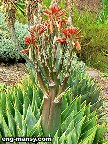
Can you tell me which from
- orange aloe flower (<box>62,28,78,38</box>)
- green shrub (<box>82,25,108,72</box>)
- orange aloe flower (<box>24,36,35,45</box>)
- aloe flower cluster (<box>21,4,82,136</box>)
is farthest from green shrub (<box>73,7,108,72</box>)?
orange aloe flower (<box>62,28,78,38</box>)

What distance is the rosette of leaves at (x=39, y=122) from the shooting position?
350cm

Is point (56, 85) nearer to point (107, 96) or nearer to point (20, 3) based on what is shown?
point (107, 96)

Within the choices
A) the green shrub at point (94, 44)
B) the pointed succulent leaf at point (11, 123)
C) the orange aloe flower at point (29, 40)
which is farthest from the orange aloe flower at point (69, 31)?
the green shrub at point (94, 44)

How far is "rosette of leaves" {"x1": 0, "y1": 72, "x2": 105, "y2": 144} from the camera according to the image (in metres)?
3.50

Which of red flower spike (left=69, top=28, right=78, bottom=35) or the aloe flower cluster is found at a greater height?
red flower spike (left=69, top=28, right=78, bottom=35)

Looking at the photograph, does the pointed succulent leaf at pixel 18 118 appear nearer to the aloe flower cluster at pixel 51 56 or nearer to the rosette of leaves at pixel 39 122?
the rosette of leaves at pixel 39 122

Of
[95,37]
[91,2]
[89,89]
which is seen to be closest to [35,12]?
[89,89]

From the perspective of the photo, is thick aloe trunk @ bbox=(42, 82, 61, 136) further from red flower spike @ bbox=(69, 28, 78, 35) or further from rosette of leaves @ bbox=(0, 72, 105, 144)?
red flower spike @ bbox=(69, 28, 78, 35)

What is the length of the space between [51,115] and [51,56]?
54 cm

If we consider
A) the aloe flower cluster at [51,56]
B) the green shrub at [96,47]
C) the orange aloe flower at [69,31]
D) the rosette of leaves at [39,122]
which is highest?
the orange aloe flower at [69,31]

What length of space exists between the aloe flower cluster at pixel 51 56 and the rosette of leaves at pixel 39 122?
109 mm

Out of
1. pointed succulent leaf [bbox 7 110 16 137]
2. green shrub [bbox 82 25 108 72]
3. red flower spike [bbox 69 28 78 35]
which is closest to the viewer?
red flower spike [bbox 69 28 78 35]

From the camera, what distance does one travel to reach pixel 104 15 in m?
12.7

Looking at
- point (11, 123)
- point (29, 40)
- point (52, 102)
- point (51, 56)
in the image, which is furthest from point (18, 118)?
point (29, 40)
